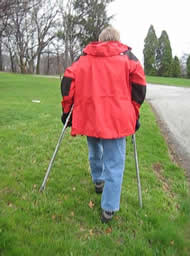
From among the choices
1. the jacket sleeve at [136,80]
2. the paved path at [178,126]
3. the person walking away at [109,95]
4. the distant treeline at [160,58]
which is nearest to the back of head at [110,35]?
the person walking away at [109,95]

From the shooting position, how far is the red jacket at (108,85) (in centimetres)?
262

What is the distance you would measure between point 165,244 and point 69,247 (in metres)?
0.95

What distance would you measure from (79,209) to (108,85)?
1503 mm

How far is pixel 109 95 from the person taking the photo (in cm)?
265

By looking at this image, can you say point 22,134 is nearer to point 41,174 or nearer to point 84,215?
point 41,174

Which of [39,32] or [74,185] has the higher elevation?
[39,32]

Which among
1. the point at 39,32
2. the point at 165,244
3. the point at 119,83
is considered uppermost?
the point at 39,32

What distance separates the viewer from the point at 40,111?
30.8ft

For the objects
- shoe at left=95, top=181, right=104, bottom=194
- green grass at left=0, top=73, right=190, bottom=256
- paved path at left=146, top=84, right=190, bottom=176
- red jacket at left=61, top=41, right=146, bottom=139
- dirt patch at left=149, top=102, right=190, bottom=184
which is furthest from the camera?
paved path at left=146, top=84, right=190, bottom=176

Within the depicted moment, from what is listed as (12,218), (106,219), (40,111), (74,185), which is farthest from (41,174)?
(40,111)

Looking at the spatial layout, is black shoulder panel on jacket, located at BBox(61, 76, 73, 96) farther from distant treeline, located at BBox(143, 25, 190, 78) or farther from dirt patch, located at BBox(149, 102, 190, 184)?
distant treeline, located at BBox(143, 25, 190, 78)

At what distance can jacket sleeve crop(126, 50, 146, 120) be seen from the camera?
266 centimetres

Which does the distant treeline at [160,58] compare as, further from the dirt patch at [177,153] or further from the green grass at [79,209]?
the green grass at [79,209]

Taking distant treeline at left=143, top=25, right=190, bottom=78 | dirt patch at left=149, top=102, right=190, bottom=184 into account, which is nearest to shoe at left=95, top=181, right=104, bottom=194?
dirt patch at left=149, top=102, right=190, bottom=184
